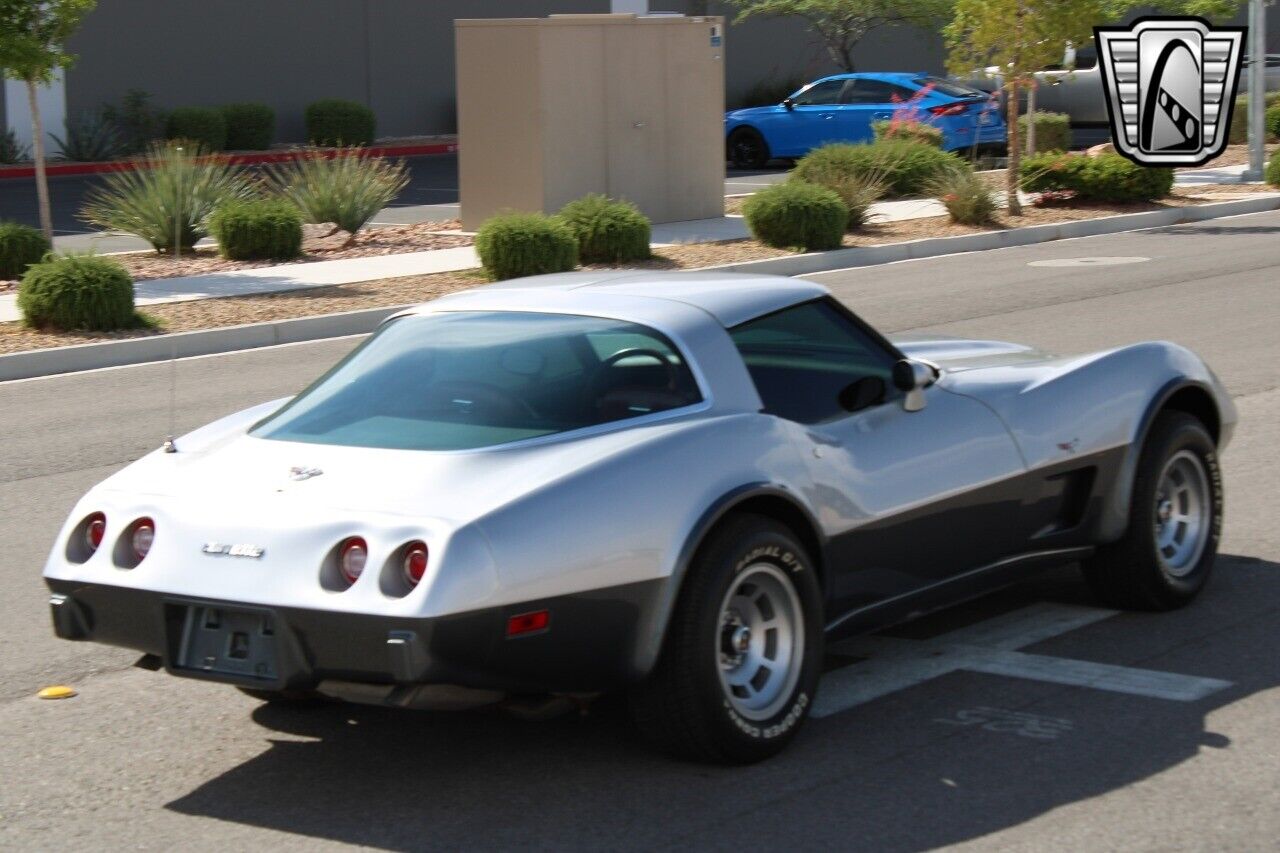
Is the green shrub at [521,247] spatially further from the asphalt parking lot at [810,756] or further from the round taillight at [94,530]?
the round taillight at [94,530]

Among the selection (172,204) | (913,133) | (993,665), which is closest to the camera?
(993,665)

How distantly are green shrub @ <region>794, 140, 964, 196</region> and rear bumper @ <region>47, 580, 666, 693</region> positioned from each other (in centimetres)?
1979

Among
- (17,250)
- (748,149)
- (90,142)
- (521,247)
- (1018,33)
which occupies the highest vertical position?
(1018,33)

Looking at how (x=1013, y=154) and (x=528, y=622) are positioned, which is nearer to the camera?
(x=528, y=622)

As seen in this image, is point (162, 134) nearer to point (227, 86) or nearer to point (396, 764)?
point (227, 86)

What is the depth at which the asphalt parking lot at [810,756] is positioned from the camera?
472cm

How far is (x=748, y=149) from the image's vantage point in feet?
111

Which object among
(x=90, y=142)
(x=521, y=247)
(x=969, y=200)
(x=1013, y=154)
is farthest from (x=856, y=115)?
(x=521, y=247)

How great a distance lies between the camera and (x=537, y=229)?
18.3 metres

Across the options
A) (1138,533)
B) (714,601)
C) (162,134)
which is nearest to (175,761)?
(714,601)

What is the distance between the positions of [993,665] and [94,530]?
290cm

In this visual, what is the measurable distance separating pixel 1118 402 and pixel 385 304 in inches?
437

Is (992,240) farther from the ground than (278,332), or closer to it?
farther from the ground
